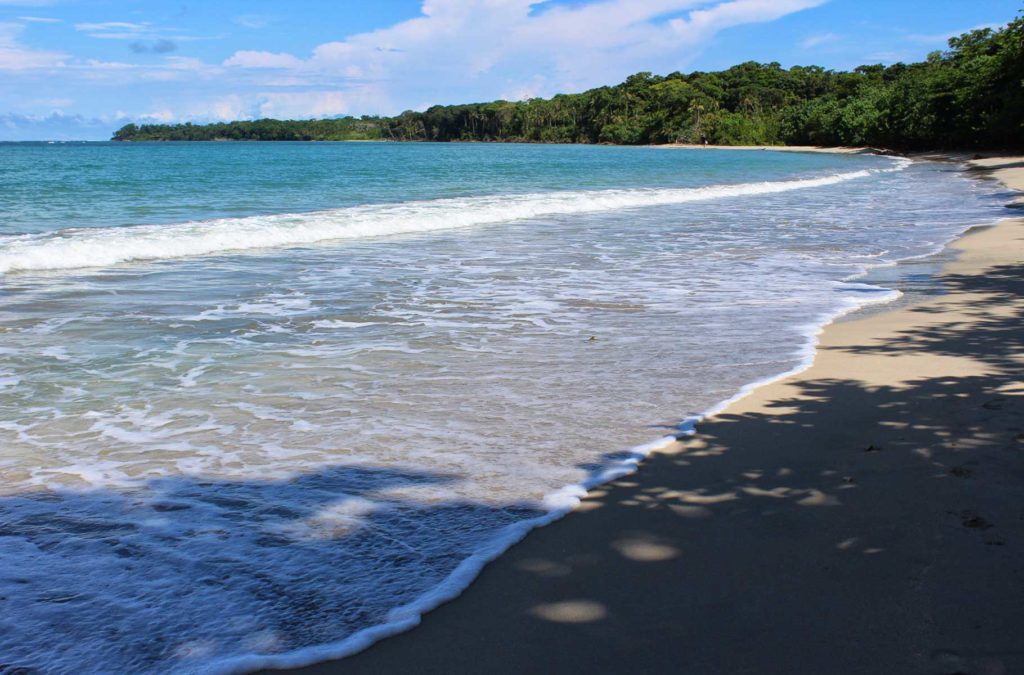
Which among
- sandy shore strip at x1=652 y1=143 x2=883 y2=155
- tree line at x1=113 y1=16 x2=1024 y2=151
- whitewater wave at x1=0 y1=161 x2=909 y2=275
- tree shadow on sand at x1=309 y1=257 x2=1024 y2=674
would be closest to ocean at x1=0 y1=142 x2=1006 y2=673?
whitewater wave at x1=0 y1=161 x2=909 y2=275

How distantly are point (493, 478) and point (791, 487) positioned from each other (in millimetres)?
1608

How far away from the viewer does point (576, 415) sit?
18.9 feet

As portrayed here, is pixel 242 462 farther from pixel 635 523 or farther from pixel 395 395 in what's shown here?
pixel 635 523

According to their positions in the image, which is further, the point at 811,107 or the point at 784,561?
the point at 811,107

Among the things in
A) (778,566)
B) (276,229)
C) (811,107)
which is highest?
(811,107)

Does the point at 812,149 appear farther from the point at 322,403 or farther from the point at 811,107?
the point at 322,403

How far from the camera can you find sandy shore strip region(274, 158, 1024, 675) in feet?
9.62

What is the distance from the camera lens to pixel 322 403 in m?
6.08

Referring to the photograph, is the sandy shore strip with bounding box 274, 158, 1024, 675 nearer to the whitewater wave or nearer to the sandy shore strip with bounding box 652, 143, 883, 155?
the whitewater wave

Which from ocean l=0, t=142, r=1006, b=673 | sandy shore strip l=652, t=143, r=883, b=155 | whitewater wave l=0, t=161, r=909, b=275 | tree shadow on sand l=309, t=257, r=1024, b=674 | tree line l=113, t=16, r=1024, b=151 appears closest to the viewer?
tree shadow on sand l=309, t=257, r=1024, b=674

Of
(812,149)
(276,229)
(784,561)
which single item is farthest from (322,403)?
(812,149)

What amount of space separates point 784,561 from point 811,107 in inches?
4665

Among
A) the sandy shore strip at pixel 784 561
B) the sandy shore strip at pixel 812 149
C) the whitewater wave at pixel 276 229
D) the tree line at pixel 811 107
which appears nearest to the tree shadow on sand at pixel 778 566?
the sandy shore strip at pixel 784 561

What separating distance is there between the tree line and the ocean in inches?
2304
